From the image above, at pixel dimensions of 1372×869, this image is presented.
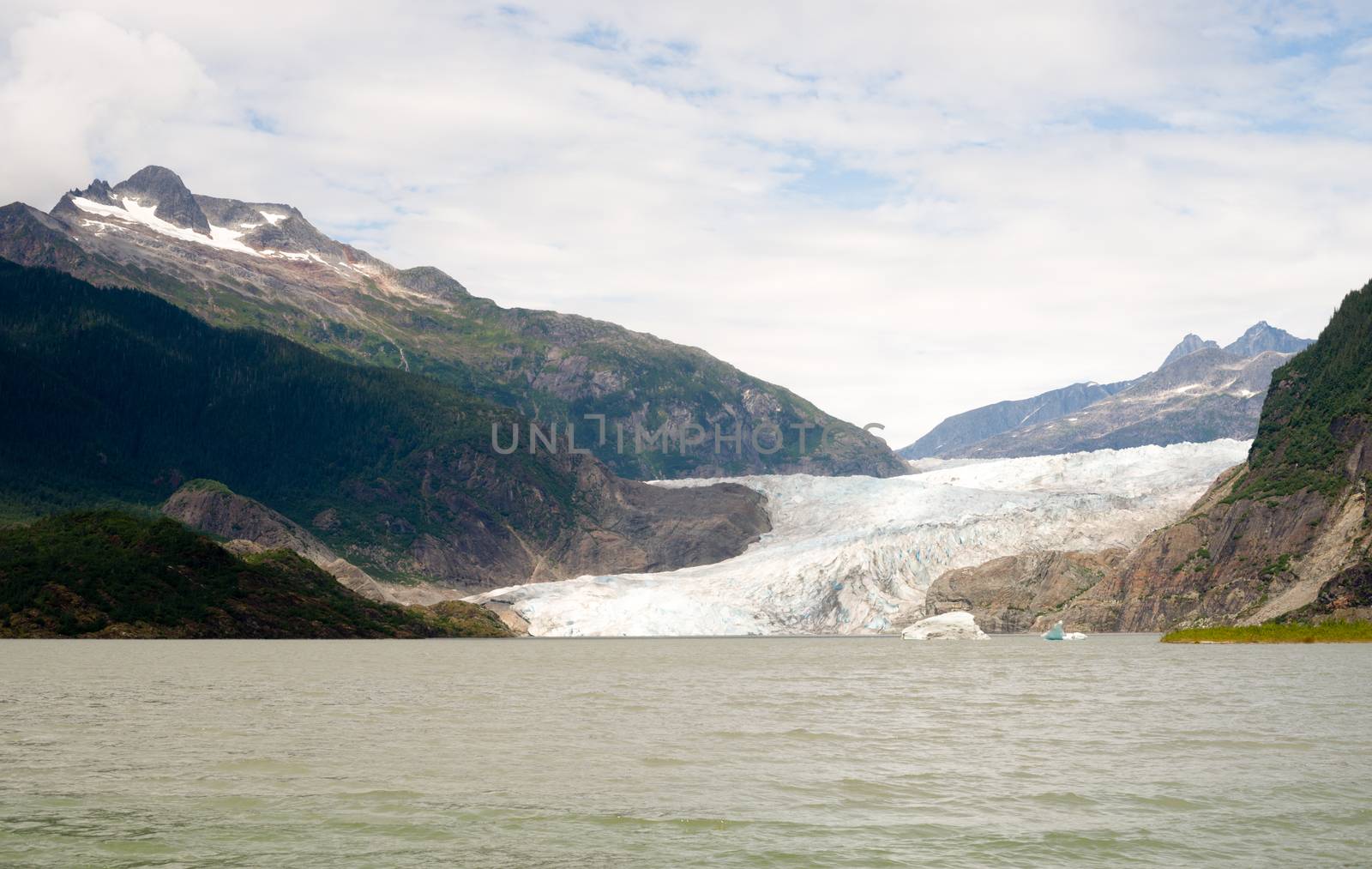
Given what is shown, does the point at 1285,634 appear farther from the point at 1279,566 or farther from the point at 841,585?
the point at 841,585

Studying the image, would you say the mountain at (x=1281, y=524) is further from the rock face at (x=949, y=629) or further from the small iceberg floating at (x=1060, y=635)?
the rock face at (x=949, y=629)

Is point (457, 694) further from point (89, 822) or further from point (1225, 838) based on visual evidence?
point (1225, 838)

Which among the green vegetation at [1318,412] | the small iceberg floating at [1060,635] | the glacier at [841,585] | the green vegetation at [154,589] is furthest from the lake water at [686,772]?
the glacier at [841,585]

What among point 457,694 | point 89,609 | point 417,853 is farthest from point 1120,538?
point 417,853

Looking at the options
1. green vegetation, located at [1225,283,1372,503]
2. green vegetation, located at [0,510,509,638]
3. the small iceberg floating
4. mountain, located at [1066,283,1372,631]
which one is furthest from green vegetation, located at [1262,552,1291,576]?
green vegetation, located at [0,510,509,638]

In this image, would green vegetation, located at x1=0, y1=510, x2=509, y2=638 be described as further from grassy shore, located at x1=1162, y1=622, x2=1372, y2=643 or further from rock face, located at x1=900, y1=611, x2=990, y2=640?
grassy shore, located at x1=1162, y1=622, x2=1372, y2=643
